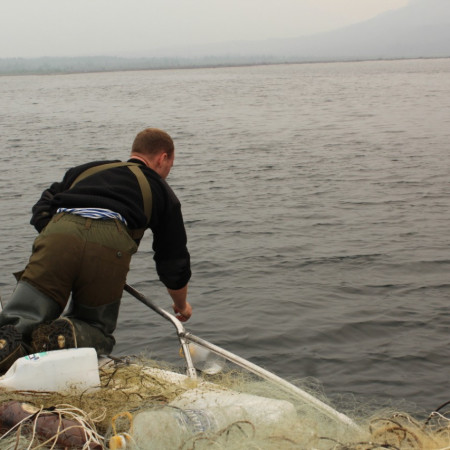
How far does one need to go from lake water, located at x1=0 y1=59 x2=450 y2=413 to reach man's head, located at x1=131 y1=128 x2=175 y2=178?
2.77 meters

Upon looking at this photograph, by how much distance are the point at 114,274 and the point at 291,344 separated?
379cm

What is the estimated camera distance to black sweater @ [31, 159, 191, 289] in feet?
14.5

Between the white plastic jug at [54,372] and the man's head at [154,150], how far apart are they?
145cm

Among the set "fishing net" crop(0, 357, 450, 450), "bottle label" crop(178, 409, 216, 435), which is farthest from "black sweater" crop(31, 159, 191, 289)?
"bottle label" crop(178, 409, 216, 435)

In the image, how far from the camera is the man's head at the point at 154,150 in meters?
4.80

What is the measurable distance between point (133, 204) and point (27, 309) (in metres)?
0.92

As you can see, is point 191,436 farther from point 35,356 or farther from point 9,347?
point 9,347

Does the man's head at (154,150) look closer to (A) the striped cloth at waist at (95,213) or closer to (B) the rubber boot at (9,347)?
(A) the striped cloth at waist at (95,213)

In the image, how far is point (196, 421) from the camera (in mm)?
3582

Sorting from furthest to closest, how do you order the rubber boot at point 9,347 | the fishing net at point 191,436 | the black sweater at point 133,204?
the black sweater at point 133,204
the rubber boot at point 9,347
the fishing net at point 191,436

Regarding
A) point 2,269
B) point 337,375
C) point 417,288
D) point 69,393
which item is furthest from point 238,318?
point 69,393

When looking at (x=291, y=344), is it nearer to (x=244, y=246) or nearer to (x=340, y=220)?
(x=244, y=246)

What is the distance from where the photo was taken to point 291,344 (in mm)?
7719

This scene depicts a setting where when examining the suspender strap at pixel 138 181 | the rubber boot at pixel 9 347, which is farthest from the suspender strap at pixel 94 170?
the rubber boot at pixel 9 347
